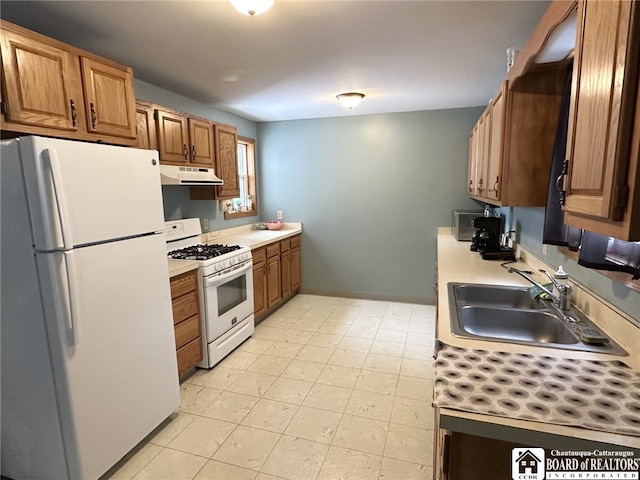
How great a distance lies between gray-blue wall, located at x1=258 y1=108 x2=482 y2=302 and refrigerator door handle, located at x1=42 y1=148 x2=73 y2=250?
11.0 ft

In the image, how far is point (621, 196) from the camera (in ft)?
2.56

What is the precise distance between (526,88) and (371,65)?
3.76 ft

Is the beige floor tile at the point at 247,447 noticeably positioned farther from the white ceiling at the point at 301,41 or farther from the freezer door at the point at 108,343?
the white ceiling at the point at 301,41

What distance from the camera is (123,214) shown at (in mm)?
1798

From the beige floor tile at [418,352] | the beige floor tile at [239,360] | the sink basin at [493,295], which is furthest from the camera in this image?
the beige floor tile at [418,352]

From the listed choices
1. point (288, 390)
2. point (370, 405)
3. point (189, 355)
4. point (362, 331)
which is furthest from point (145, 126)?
point (362, 331)

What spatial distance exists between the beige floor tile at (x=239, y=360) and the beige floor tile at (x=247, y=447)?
77cm

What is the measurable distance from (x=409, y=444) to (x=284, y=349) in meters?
1.50

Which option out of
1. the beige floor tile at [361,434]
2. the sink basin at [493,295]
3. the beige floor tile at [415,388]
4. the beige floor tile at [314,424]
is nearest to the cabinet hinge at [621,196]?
the sink basin at [493,295]

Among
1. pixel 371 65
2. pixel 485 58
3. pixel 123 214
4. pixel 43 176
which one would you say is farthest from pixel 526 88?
pixel 43 176

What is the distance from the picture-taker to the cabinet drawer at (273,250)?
395cm

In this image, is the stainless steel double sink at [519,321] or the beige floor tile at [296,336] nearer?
the stainless steel double sink at [519,321]

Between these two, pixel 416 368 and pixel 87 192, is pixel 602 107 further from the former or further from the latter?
pixel 416 368

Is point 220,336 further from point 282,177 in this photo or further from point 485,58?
point 485,58
